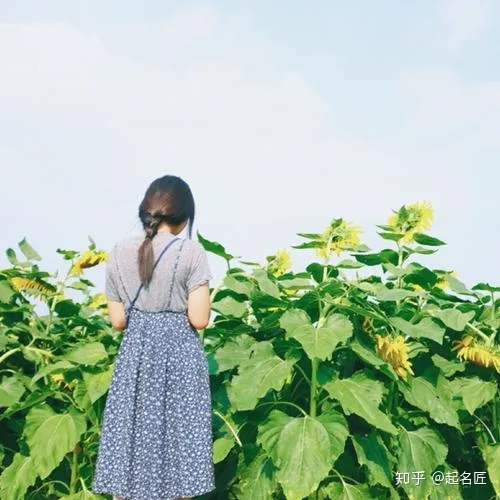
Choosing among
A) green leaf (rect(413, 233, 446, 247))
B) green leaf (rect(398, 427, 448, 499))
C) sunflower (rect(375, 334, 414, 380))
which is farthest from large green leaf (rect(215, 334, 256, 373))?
green leaf (rect(413, 233, 446, 247))

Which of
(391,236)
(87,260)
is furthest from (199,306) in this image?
(87,260)

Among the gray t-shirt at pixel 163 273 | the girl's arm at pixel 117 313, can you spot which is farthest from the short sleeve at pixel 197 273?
the girl's arm at pixel 117 313

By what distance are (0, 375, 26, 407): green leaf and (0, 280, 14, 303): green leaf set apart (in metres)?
0.34

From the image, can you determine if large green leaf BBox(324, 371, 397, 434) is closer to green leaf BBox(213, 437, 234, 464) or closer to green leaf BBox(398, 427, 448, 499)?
green leaf BBox(398, 427, 448, 499)

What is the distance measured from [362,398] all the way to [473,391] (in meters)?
0.70

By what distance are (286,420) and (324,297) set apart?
49cm

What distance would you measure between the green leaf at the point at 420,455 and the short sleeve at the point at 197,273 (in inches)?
42.5

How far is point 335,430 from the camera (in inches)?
128

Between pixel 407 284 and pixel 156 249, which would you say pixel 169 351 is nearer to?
pixel 156 249

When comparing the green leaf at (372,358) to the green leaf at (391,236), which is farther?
the green leaf at (391,236)

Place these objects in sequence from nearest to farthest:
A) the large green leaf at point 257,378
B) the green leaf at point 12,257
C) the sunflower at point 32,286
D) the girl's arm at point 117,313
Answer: the large green leaf at point 257,378, the girl's arm at point 117,313, the sunflower at point 32,286, the green leaf at point 12,257

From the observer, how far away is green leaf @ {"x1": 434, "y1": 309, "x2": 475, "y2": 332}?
3.58 m

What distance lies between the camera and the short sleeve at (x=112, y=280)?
11.1 ft

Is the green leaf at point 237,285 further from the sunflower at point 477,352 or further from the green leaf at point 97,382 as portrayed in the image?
the sunflower at point 477,352
